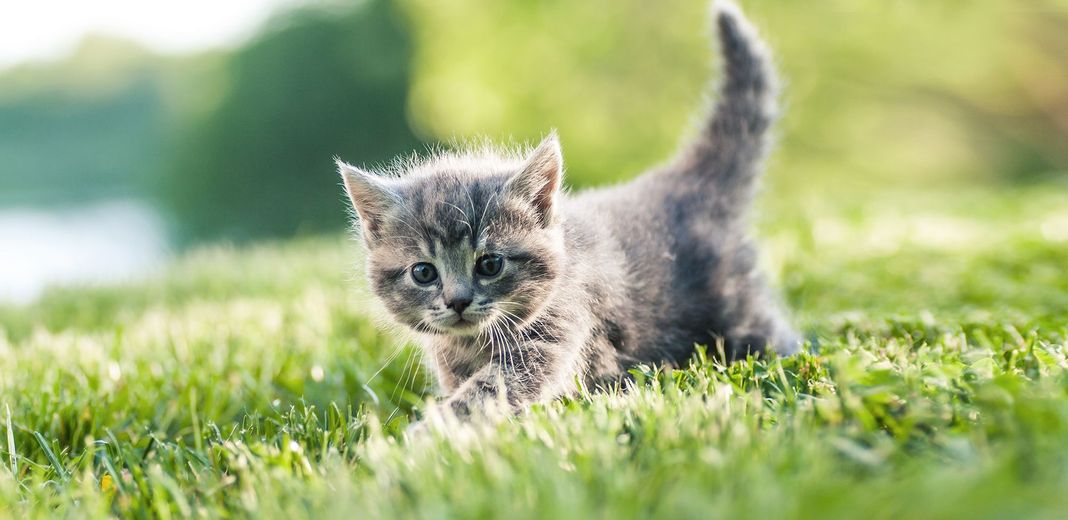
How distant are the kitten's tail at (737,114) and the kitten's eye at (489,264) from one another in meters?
1.17

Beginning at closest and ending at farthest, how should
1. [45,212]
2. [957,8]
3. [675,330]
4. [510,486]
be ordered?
1. [510,486]
2. [675,330]
3. [957,8]
4. [45,212]

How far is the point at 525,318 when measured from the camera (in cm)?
271

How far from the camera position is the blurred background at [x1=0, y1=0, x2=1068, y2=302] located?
13.1m

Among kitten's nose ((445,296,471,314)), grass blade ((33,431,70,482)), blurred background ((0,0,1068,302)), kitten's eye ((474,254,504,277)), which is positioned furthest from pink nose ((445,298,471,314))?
blurred background ((0,0,1068,302))

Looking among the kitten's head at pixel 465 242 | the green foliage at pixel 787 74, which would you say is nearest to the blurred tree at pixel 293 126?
the green foliage at pixel 787 74

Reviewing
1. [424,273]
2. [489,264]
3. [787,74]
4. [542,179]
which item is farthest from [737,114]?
[787,74]

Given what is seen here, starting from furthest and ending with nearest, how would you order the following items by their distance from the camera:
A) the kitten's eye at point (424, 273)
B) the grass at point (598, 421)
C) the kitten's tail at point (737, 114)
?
the kitten's tail at point (737, 114) → the kitten's eye at point (424, 273) → the grass at point (598, 421)

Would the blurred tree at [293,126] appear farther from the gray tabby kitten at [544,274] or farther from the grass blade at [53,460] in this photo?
the grass blade at [53,460]

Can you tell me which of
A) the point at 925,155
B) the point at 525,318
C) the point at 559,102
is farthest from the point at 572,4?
the point at 525,318

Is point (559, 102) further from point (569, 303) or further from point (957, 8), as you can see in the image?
point (569, 303)

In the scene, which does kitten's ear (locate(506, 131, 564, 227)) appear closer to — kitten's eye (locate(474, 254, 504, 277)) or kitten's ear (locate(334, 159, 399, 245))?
kitten's eye (locate(474, 254, 504, 277))

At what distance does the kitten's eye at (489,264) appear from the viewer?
269 centimetres

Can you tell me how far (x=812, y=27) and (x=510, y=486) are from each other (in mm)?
12968

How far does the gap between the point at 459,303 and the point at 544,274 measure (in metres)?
0.30
